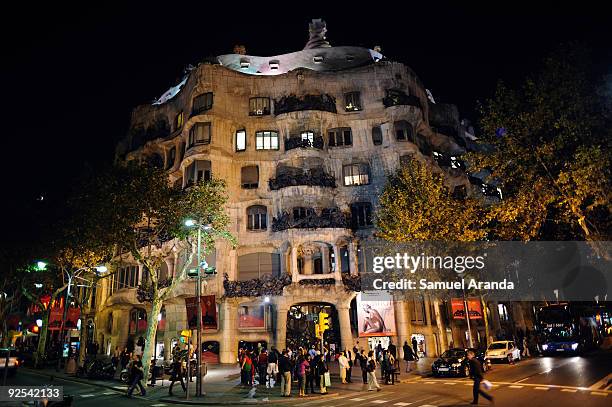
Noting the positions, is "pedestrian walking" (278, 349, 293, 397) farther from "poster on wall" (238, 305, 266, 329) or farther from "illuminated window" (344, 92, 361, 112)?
"illuminated window" (344, 92, 361, 112)

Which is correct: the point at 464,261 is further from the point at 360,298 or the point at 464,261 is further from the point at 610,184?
the point at 610,184

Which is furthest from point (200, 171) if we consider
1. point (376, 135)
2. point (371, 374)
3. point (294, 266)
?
point (371, 374)

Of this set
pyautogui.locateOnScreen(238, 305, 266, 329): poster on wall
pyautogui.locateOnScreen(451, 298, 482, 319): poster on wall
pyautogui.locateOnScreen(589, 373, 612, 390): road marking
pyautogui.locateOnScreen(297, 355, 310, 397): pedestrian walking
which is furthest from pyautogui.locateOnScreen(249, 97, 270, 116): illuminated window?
pyautogui.locateOnScreen(589, 373, 612, 390): road marking

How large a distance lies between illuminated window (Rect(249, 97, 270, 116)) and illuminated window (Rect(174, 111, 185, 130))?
697cm

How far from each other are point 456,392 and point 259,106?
101 feet

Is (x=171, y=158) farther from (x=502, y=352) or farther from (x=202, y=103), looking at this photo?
(x=502, y=352)

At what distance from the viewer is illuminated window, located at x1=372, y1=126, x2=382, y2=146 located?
1532 inches

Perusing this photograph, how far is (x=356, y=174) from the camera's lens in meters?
38.2

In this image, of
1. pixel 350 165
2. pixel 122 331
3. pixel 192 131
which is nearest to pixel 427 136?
pixel 350 165

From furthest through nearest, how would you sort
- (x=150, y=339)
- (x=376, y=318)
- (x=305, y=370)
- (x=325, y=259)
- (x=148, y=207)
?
(x=325, y=259) < (x=376, y=318) < (x=148, y=207) < (x=150, y=339) < (x=305, y=370)

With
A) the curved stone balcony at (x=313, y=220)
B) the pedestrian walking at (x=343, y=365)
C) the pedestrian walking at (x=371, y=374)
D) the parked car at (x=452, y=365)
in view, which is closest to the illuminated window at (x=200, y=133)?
the curved stone balcony at (x=313, y=220)

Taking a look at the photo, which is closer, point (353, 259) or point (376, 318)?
point (376, 318)

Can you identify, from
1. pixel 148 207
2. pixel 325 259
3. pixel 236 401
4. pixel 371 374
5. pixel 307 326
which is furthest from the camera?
pixel 307 326

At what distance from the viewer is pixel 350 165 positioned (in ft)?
126
